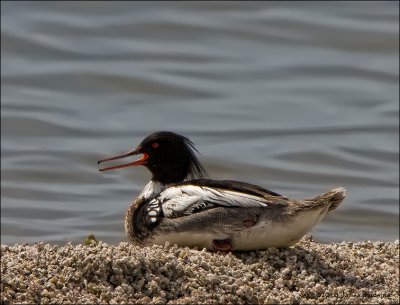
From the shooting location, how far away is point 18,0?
2039cm

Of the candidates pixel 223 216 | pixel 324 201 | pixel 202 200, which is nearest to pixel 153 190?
pixel 202 200

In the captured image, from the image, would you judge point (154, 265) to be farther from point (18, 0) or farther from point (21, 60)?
point (18, 0)

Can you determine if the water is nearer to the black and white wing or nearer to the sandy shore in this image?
the black and white wing

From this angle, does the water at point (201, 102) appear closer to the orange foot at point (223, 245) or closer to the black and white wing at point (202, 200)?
the black and white wing at point (202, 200)

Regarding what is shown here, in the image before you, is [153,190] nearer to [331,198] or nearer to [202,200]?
[202,200]

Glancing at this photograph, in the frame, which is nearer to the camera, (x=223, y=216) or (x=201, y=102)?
(x=223, y=216)

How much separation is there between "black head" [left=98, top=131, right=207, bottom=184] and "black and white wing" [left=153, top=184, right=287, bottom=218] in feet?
1.95

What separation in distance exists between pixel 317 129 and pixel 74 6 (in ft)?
19.0

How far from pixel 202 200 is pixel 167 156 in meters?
0.94

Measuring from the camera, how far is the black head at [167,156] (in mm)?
8547

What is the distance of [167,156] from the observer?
8562 mm

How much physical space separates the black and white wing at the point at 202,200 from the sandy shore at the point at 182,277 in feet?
1.00

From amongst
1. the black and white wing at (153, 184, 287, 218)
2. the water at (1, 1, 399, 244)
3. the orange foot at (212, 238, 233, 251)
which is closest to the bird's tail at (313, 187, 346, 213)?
the black and white wing at (153, 184, 287, 218)

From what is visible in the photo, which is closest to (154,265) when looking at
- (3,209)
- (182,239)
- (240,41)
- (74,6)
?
(182,239)
